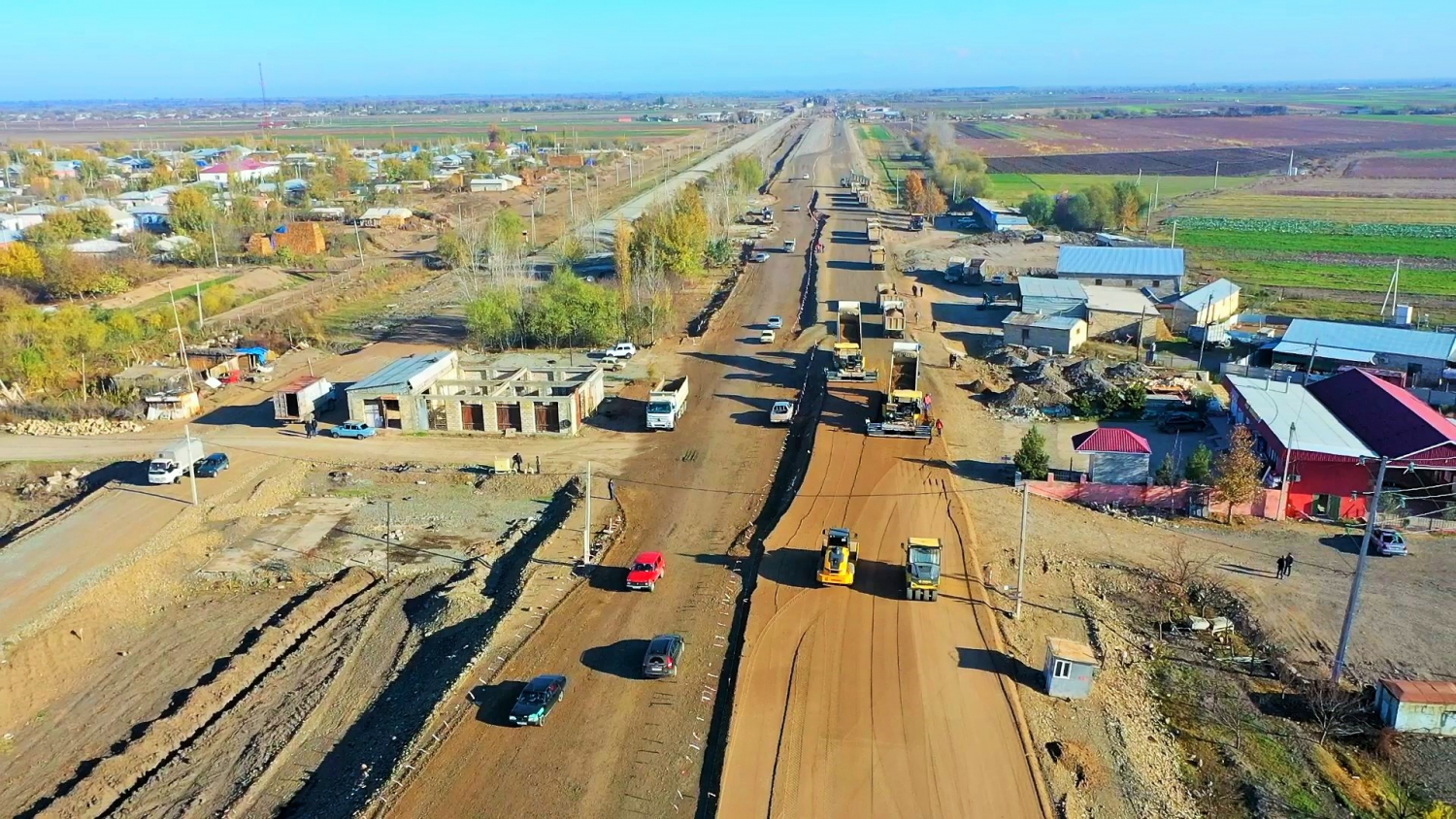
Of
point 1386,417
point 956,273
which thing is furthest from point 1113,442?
point 956,273

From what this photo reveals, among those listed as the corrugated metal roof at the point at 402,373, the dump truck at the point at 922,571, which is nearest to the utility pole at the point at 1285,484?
the dump truck at the point at 922,571

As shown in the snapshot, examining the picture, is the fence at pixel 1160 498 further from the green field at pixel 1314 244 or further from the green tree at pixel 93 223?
the green tree at pixel 93 223

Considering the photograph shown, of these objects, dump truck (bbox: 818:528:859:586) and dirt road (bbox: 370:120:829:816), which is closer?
dirt road (bbox: 370:120:829:816)

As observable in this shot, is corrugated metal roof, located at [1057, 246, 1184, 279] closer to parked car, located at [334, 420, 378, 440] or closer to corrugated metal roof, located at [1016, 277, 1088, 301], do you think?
corrugated metal roof, located at [1016, 277, 1088, 301]

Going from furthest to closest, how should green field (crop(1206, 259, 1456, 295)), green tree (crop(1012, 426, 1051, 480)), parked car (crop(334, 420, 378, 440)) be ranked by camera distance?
green field (crop(1206, 259, 1456, 295)) < parked car (crop(334, 420, 378, 440)) < green tree (crop(1012, 426, 1051, 480))

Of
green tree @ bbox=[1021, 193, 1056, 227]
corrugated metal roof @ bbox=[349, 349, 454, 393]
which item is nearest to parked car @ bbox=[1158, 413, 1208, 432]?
corrugated metal roof @ bbox=[349, 349, 454, 393]

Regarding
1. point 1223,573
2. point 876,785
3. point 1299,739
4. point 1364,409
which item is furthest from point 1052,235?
point 876,785
